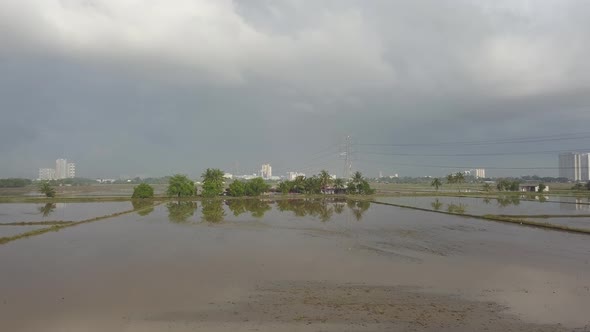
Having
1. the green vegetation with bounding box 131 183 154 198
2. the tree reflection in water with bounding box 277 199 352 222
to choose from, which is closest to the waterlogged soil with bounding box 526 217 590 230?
the tree reflection in water with bounding box 277 199 352 222

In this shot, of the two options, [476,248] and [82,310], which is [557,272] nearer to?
[476,248]

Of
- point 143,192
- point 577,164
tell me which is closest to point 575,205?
point 143,192

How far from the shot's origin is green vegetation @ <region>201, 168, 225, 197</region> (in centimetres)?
5969

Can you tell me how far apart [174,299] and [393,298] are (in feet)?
19.9

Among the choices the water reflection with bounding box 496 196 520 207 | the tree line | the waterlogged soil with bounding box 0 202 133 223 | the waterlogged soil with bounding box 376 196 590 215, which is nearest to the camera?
the waterlogged soil with bounding box 0 202 133 223

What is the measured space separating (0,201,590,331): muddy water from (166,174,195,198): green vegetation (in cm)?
3734

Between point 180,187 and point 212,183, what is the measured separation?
4889 mm

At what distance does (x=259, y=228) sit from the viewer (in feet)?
83.5

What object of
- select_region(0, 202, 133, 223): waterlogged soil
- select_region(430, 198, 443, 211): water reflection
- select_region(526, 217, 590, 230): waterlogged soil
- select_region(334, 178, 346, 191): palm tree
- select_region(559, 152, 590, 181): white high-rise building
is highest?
select_region(559, 152, 590, 181): white high-rise building

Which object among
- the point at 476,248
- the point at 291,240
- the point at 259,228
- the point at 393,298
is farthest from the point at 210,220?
the point at 393,298

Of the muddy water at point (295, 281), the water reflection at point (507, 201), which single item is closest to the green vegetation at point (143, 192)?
the muddy water at point (295, 281)

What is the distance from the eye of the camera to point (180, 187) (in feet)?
197

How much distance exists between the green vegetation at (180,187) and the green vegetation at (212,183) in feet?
6.83

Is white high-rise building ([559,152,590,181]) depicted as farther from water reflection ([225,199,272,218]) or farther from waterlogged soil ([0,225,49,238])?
waterlogged soil ([0,225,49,238])
